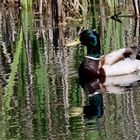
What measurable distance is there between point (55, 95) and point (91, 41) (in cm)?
216

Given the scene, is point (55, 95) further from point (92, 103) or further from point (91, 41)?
→ point (91, 41)

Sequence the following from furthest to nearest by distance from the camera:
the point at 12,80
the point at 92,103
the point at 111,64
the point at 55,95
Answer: the point at 111,64
the point at 12,80
the point at 55,95
the point at 92,103

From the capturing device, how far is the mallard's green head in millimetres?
10430

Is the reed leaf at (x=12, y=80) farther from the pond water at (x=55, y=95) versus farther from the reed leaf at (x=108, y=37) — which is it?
the reed leaf at (x=108, y=37)

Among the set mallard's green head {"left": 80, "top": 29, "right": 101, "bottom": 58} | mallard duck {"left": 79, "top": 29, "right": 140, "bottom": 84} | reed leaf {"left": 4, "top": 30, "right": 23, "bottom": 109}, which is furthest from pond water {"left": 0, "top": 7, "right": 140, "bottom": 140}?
mallard's green head {"left": 80, "top": 29, "right": 101, "bottom": 58}

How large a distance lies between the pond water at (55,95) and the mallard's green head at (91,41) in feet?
1.03

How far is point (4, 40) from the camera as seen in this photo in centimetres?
1389

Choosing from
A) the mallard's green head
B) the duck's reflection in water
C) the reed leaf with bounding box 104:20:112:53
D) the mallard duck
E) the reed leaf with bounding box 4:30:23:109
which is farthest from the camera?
the reed leaf with bounding box 104:20:112:53

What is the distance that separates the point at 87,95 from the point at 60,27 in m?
7.43

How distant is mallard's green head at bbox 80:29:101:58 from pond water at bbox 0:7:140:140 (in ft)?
1.03

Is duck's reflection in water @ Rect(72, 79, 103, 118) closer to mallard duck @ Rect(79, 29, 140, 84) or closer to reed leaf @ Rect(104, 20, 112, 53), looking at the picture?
mallard duck @ Rect(79, 29, 140, 84)

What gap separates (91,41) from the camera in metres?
10.4

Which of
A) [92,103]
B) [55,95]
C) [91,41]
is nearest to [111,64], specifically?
[91,41]

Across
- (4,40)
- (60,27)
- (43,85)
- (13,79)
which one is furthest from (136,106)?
(60,27)
